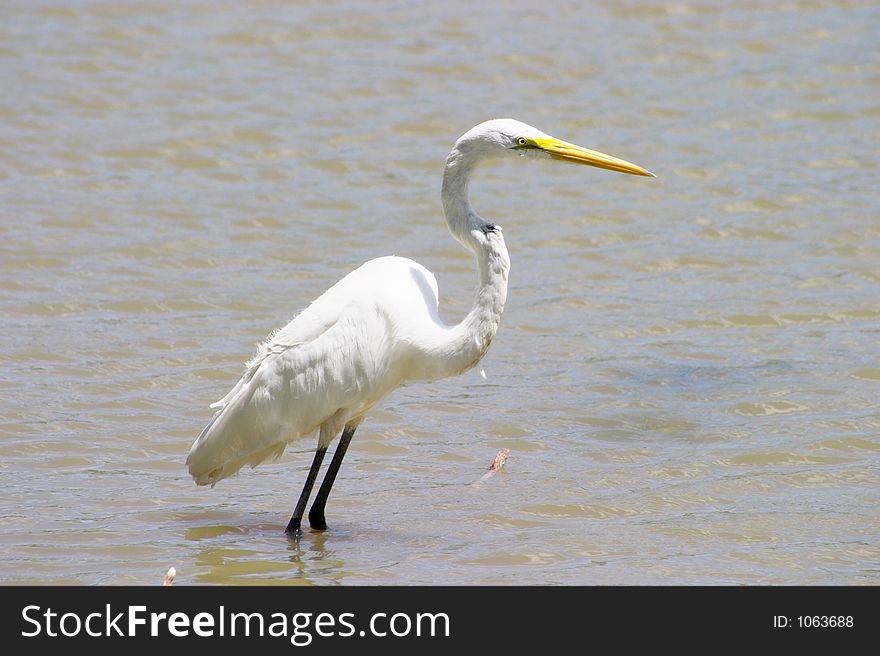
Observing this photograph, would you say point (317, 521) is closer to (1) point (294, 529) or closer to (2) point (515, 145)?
(1) point (294, 529)

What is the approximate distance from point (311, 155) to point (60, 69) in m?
3.24

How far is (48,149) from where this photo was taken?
11078 mm

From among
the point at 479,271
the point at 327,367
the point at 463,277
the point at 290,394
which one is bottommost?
the point at 290,394

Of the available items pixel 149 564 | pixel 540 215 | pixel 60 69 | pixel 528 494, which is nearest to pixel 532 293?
pixel 540 215

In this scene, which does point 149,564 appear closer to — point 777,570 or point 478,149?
point 478,149

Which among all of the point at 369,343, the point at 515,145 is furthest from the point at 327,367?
the point at 515,145

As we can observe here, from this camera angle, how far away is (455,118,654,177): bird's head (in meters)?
5.33

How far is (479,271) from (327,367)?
72 centimetres

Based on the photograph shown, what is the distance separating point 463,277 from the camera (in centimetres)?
903

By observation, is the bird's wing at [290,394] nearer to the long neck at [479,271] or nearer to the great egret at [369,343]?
the great egret at [369,343]

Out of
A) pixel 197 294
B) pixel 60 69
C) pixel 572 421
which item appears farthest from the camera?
pixel 60 69

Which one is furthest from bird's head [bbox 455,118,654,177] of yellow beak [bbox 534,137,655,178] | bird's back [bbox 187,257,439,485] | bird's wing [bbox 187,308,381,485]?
bird's wing [bbox 187,308,381,485]

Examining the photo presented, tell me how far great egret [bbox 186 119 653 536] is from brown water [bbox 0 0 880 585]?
0.46 metres

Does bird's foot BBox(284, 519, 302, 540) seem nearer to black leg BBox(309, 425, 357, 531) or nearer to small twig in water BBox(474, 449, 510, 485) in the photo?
black leg BBox(309, 425, 357, 531)
